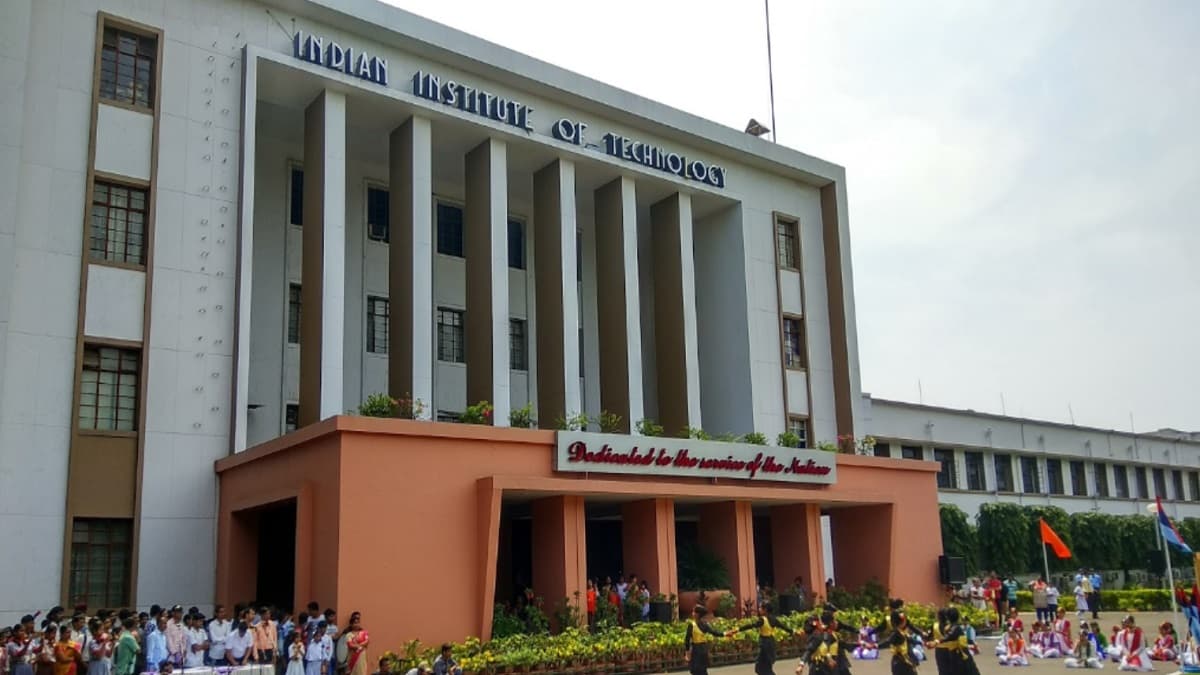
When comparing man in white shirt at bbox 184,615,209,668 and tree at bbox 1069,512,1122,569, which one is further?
tree at bbox 1069,512,1122,569

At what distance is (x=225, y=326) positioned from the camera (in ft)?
80.2

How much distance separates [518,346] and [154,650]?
17663mm

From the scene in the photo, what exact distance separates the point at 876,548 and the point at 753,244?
11.1 meters

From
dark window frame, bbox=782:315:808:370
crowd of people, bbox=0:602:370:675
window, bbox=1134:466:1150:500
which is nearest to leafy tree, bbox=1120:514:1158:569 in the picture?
window, bbox=1134:466:1150:500

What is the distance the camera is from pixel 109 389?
23.1 m

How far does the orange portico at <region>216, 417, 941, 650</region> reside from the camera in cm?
1984

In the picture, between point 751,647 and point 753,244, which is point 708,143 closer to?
point 753,244

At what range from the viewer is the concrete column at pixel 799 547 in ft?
91.5

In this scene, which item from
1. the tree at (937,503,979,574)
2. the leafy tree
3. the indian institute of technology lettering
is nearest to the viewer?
the indian institute of technology lettering

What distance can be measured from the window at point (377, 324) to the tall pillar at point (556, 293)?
4.35 metres

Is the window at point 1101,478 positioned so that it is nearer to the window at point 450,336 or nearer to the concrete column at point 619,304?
the concrete column at point 619,304

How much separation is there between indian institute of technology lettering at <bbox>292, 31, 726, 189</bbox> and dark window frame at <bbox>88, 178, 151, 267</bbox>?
17.3 ft

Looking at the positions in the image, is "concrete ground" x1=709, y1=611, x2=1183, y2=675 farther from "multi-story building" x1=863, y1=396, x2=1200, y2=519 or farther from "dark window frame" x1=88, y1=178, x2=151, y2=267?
"multi-story building" x1=863, y1=396, x2=1200, y2=519

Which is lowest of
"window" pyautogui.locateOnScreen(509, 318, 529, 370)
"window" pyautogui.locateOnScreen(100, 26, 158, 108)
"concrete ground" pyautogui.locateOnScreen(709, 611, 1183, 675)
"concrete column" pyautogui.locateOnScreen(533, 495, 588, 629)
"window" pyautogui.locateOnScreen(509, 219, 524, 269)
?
"concrete ground" pyautogui.locateOnScreen(709, 611, 1183, 675)
